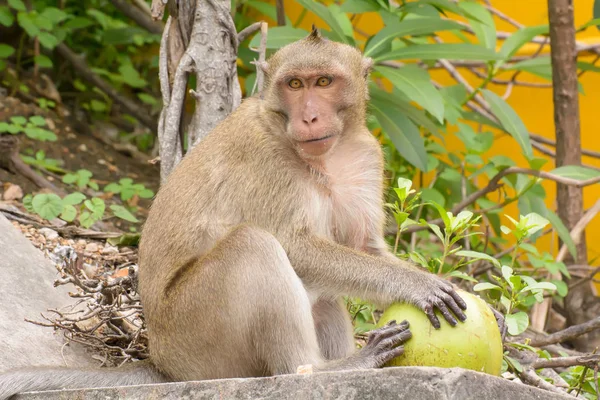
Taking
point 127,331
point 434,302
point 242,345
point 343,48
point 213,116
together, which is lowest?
point 127,331

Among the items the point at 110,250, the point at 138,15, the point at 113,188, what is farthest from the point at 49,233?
the point at 138,15

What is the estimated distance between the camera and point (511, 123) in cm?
608

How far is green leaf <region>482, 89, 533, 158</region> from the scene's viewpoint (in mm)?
6027

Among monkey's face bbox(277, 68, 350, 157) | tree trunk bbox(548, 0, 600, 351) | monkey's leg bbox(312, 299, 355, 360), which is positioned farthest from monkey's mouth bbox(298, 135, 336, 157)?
tree trunk bbox(548, 0, 600, 351)

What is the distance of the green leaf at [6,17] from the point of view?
7277 millimetres

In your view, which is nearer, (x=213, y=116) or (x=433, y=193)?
(x=213, y=116)

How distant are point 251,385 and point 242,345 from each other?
0.61m

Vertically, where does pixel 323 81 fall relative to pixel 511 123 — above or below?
above

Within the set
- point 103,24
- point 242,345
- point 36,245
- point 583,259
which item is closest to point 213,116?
point 36,245

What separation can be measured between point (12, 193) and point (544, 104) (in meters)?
4.58

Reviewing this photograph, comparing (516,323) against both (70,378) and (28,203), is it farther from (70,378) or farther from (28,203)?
(28,203)

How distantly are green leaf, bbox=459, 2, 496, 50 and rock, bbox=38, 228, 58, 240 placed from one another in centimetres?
320

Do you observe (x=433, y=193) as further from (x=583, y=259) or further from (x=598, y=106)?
(x=598, y=106)

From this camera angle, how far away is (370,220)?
432 cm
